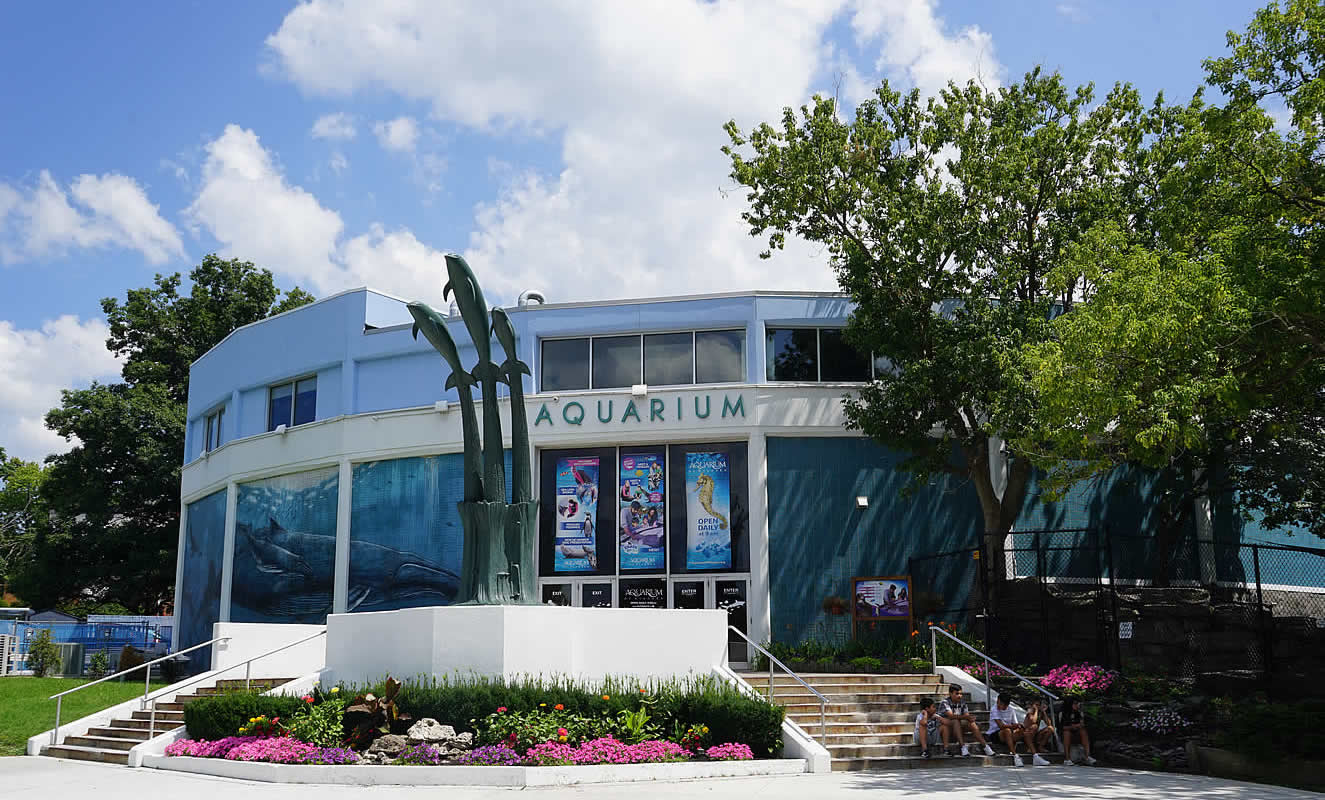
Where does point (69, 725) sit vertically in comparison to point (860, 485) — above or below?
below

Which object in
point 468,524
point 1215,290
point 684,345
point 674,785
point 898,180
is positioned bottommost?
point 674,785

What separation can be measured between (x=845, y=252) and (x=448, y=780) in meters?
13.8

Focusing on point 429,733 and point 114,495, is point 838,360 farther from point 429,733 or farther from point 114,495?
point 114,495

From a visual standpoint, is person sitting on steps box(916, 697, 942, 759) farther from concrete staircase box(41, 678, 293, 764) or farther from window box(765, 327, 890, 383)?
concrete staircase box(41, 678, 293, 764)

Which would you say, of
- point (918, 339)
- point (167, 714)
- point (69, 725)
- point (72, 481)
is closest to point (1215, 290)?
point (918, 339)

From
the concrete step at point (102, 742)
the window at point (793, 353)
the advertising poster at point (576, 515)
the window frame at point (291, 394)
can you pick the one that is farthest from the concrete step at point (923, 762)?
the window frame at point (291, 394)

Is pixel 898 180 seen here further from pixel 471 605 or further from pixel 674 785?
pixel 674 785

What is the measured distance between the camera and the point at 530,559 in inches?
713

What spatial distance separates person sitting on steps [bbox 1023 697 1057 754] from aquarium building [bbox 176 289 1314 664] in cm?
871

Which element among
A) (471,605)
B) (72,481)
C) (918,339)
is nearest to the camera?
(471,605)

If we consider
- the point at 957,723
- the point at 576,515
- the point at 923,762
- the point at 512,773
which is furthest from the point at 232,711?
the point at 957,723

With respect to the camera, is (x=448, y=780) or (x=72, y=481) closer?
(x=448, y=780)

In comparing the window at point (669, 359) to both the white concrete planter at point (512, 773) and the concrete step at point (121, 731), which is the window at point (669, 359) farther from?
the concrete step at point (121, 731)

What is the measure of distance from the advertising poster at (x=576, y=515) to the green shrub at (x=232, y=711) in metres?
9.57
